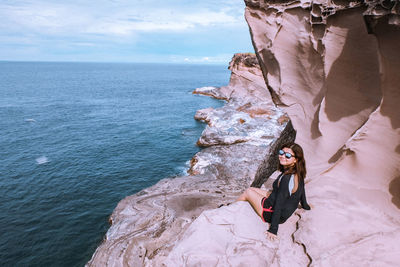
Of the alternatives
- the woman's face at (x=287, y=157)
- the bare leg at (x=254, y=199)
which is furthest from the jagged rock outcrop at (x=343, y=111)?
the woman's face at (x=287, y=157)

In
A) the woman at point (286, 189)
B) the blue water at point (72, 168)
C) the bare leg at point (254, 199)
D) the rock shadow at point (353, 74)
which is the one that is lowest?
the blue water at point (72, 168)

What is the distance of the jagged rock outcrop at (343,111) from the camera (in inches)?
244

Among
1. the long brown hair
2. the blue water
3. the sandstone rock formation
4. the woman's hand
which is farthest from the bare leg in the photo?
the blue water

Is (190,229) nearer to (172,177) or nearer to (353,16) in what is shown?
(353,16)

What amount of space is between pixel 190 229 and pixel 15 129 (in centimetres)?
4272

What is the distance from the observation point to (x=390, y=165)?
23.2 feet

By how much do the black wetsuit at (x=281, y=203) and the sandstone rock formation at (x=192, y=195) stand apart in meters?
0.55

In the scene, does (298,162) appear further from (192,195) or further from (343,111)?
(192,195)

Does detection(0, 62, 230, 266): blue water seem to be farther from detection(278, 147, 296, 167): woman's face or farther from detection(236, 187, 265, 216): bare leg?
detection(278, 147, 296, 167): woman's face

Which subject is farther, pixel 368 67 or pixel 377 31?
pixel 368 67

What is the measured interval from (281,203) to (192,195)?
1314 centimetres

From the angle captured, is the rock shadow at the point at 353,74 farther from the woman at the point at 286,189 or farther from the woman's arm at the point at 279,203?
the woman's arm at the point at 279,203

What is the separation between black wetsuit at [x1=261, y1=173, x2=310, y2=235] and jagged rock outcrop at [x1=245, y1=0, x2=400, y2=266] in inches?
23.7

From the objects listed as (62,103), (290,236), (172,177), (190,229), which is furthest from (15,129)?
(290,236)
